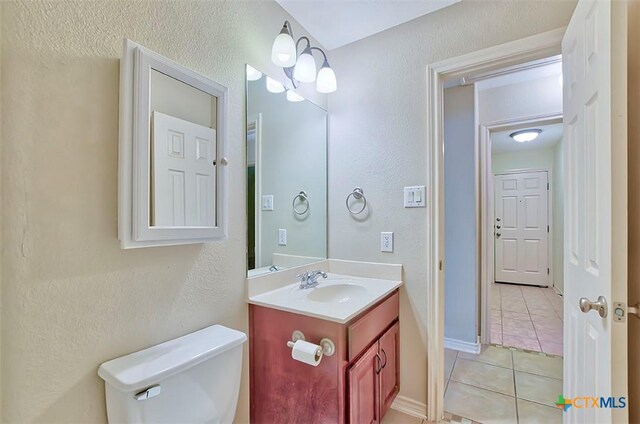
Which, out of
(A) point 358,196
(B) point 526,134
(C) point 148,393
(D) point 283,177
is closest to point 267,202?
(D) point 283,177

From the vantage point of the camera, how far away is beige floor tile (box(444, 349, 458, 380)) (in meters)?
2.07

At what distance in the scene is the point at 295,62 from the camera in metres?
1.54

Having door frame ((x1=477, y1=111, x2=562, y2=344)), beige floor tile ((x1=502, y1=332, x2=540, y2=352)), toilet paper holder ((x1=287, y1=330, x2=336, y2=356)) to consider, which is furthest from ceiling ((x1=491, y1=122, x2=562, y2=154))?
toilet paper holder ((x1=287, y1=330, x2=336, y2=356))

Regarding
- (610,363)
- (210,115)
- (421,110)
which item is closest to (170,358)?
(210,115)

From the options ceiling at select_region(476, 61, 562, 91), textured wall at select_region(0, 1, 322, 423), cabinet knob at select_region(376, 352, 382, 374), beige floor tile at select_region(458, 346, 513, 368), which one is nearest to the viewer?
textured wall at select_region(0, 1, 322, 423)

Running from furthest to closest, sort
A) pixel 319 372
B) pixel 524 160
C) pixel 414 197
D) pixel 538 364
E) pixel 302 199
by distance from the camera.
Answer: pixel 524 160, pixel 538 364, pixel 302 199, pixel 414 197, pixel 319 372

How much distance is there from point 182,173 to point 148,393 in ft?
2.33

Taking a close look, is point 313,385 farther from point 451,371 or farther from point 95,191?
point 451,371

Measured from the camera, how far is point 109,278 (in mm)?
882

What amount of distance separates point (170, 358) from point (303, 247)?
987mm

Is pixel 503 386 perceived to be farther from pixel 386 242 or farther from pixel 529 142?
pixel 529 142

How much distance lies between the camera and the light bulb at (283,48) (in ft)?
4.58

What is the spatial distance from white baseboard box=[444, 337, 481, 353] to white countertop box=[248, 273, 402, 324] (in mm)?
1302

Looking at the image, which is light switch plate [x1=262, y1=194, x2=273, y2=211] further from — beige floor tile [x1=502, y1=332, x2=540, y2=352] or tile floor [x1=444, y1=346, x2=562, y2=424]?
beige floor tile [x1=502, y1=332, x2=540, y2=352]
